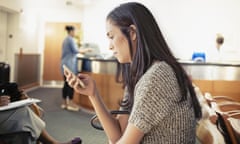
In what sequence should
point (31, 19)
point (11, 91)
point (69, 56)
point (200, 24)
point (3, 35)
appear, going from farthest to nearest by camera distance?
point (31, 19) → point (3, 35) → point (200, 24) → point (69, 56) → point (11, 91)

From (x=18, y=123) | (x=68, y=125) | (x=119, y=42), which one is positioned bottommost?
(x=68, y=125)

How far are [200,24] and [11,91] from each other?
4.25m

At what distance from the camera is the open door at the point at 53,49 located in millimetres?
7496

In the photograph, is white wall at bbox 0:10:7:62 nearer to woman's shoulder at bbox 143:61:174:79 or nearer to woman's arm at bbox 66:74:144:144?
woman's arm at bbox 66:74:144:144

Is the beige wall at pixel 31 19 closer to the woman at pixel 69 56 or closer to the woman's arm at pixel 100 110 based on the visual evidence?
the woman at pixel 69 56

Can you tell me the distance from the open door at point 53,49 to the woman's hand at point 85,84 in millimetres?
6704

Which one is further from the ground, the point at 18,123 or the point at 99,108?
the point at 99,108

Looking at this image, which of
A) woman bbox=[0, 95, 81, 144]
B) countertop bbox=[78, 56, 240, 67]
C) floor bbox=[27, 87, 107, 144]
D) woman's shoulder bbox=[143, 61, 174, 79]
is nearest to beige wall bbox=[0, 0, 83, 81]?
floor bbox=[27, 87, 107, 144]

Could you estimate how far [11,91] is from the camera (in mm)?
2355

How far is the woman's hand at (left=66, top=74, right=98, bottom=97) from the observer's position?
2.95ft

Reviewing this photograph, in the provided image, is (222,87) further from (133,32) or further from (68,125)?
(133,32)

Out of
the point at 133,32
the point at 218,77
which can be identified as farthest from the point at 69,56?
the point at 133,32

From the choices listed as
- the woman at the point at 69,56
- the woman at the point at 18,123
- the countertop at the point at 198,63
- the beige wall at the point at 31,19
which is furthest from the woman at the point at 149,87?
the beige wall at the point at 31,19

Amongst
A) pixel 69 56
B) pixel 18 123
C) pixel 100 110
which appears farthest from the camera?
pixel 69 56
